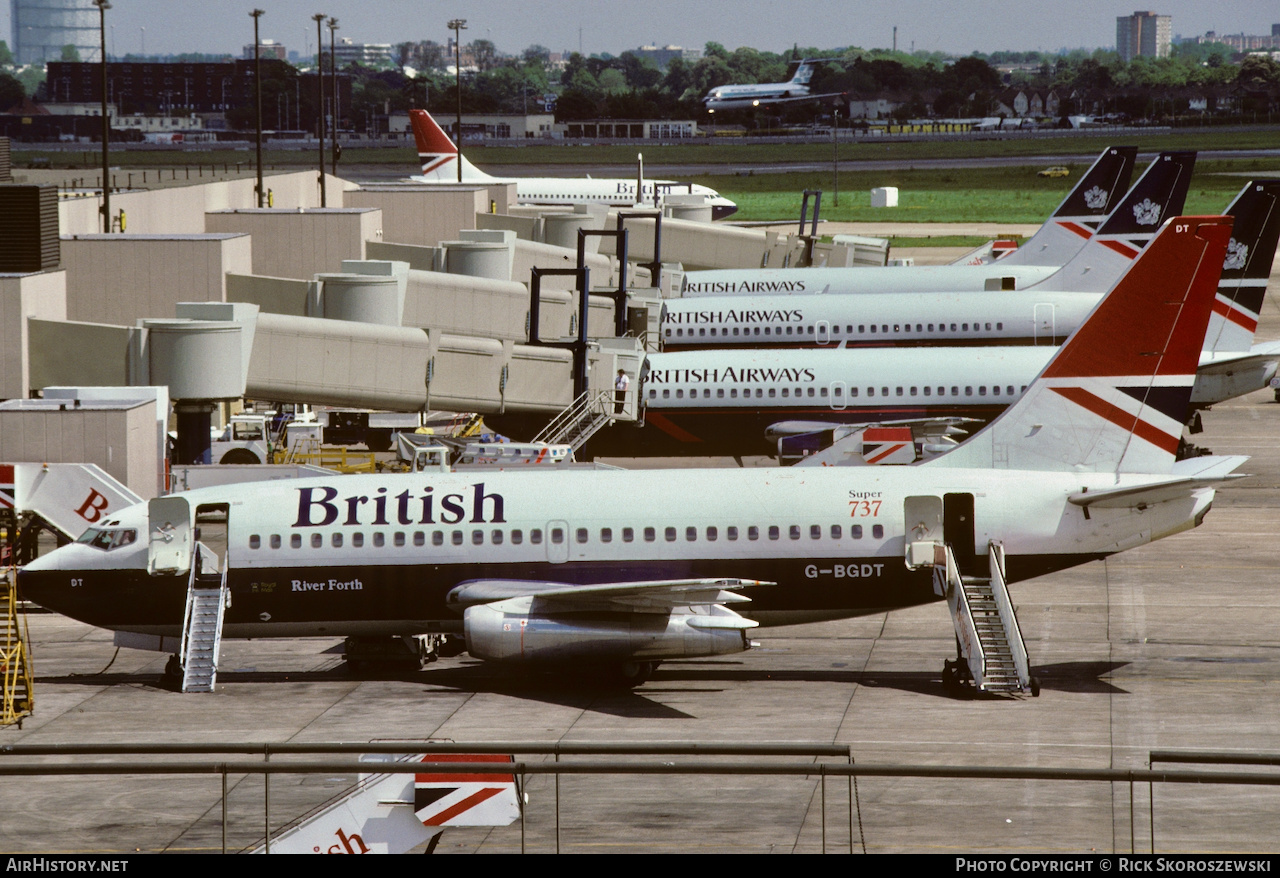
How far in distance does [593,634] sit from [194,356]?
2084 centimetres

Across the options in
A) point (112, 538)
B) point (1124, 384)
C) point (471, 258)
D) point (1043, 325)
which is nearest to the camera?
point (112, 538)

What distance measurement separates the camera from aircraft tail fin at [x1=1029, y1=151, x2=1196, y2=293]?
214ft

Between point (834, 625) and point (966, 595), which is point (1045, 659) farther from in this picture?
point (834, 625)

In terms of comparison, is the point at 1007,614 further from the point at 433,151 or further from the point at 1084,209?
the point at 433,151

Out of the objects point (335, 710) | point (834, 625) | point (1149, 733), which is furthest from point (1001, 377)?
point (335, 710)

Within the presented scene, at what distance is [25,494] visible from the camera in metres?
40.2

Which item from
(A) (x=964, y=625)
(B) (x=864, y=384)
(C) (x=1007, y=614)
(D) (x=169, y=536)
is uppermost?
(B) (x=864, y=384)

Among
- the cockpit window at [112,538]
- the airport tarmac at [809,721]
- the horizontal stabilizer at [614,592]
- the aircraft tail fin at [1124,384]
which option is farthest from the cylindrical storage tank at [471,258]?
the aircraft tail fin at [1124,384]

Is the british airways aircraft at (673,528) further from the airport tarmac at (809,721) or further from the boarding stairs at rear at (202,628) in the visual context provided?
the airport tarmac at (809,721)

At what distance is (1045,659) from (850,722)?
663 cm

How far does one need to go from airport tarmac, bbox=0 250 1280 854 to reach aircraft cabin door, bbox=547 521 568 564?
2.67 m

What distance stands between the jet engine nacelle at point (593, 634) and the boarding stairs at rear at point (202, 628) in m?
5.28

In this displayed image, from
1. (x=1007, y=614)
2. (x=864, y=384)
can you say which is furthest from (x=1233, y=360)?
(x=1007, y=614)

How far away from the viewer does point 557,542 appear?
32438 millimetres
